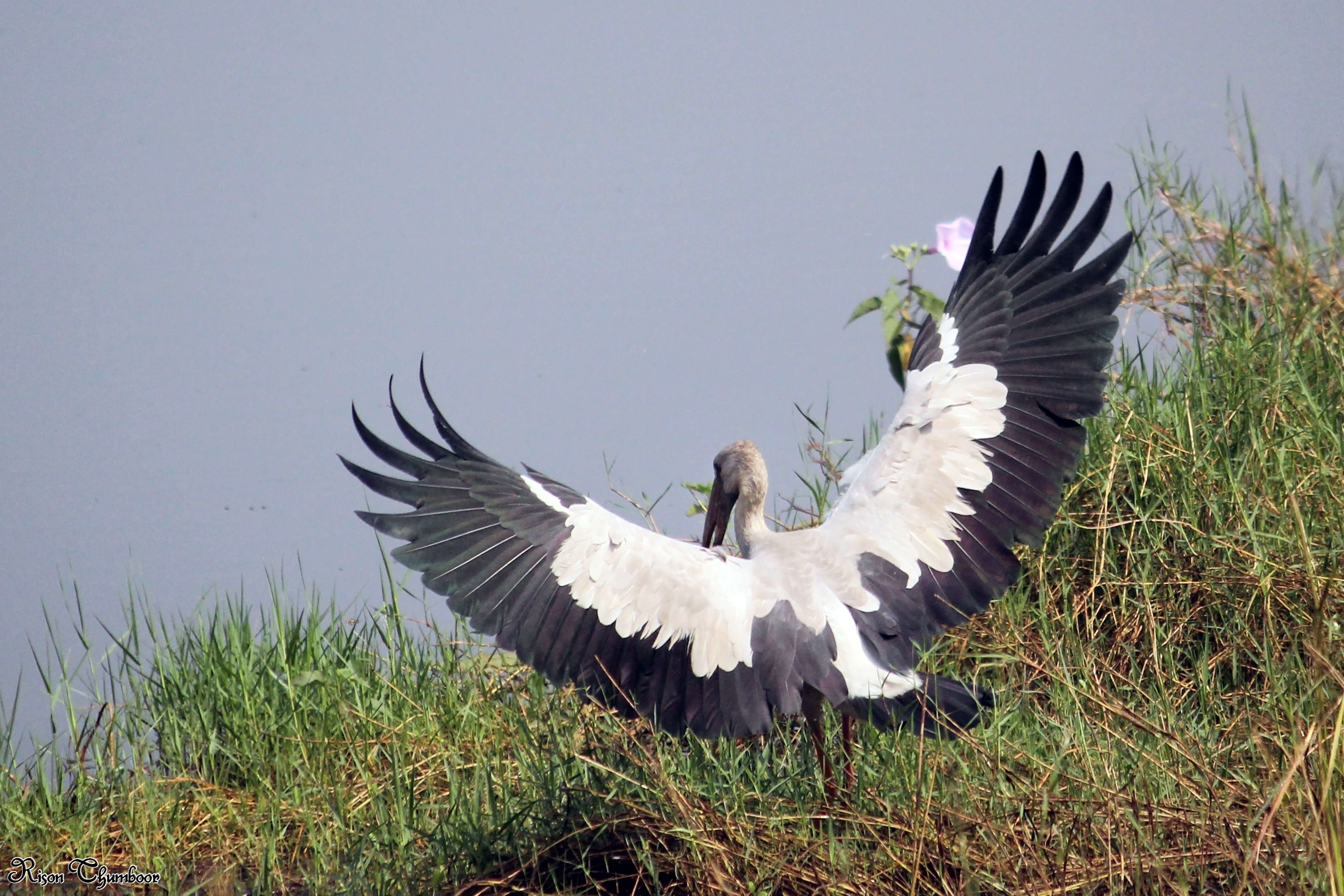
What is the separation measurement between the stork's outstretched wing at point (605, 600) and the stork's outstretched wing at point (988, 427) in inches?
12.1

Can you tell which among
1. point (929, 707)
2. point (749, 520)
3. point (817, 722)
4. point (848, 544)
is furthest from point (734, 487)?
point (929, 707)

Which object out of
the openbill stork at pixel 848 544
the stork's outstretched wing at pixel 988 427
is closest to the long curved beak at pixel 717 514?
the openbill stork at pixel 848 544

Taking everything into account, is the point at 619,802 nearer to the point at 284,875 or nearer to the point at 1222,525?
the point at 284,875

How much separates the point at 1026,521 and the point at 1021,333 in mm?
Result: 601

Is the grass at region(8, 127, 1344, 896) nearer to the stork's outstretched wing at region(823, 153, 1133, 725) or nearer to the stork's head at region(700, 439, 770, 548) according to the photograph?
the stork's outstretched wing at region(823, 153, 1133, 725)

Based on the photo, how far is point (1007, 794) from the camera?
2.65m

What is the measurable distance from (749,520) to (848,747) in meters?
0.86

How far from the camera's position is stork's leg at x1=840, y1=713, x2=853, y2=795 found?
10.2 ft

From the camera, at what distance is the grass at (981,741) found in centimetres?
245

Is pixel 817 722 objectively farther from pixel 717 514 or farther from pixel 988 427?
pixel 717 514

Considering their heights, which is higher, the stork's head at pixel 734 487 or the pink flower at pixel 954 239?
the pink flower at pixel 954 239

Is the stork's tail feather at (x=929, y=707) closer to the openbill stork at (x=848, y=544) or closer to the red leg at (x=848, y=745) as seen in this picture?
the openbill stork at (x=848, y=544)

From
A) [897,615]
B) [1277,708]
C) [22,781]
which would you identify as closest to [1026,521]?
[897,615]

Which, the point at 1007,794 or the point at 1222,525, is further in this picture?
the point at 1222,525
